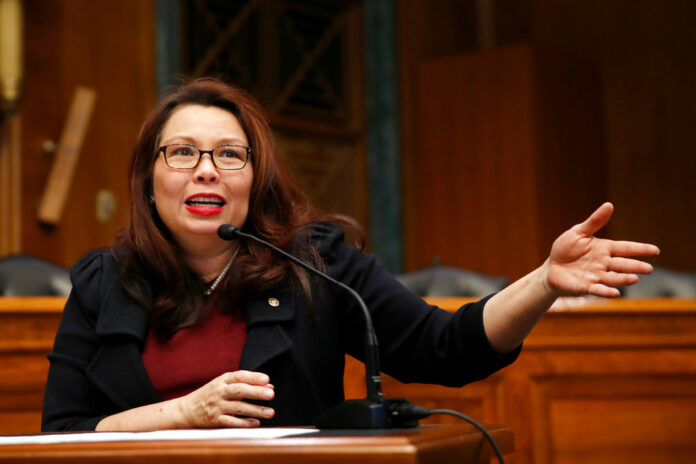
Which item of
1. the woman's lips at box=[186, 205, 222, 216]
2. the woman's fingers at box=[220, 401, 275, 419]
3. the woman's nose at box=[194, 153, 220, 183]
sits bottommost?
the woman's fingers at box=[220, 401, 275, 419]

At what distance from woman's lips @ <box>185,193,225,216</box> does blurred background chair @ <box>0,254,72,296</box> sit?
1.08 meters

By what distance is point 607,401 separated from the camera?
264 cm

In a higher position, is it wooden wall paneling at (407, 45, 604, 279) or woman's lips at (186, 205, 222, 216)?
wooden wall paneling at (407, 45, 604, 279)

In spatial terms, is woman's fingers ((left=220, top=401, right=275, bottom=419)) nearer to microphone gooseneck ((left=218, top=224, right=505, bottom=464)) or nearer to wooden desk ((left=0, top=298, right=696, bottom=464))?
microphone gooseneck ((left=218, top=224, right=505, bottom=464))

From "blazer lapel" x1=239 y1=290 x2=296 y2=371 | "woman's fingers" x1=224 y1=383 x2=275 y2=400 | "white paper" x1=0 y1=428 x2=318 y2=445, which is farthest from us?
"blazer lapel" x1=239 y1=290 x2=296 y2=371

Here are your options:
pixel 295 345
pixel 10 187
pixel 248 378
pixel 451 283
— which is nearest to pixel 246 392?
pixel 248 378

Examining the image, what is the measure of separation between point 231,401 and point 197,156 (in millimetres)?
602

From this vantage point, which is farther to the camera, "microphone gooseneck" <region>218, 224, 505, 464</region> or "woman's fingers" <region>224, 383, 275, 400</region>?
"woman's fingers" <region>224, 383, 275, 400</region>

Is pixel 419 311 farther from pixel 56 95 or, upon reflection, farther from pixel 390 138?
pixel 390 138

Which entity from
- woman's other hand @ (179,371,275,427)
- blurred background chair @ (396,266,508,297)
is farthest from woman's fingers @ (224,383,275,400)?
blurred background chair @ (396,266,508,297)

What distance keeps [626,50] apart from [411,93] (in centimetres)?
152

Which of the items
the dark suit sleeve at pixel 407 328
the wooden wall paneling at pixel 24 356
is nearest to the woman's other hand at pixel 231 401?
the dark suit sleeve at pixel 407 328

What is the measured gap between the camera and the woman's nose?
1.80 metres

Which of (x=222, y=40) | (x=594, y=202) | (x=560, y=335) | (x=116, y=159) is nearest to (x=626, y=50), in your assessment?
(x=594, y=202)
